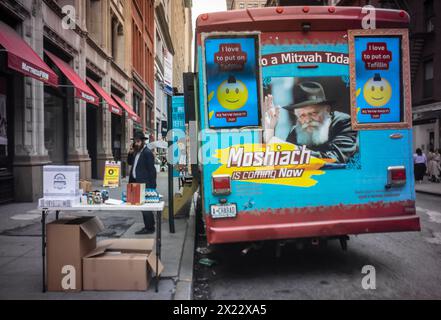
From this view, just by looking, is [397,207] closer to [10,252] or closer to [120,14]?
[10,252]

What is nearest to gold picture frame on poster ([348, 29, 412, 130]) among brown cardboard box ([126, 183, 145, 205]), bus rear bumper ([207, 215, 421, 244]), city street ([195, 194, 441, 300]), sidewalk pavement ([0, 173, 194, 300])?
bus rear bumper ([207, 215, 421, 244])

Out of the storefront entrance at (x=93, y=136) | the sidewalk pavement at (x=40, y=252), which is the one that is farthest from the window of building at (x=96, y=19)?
the sidewalk pavement at (x=40, y=252)

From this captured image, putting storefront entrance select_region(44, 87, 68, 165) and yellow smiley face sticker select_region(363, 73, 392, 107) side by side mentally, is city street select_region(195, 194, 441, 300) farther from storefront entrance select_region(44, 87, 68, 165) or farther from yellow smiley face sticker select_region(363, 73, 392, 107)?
storefront entrance select_region(44, 87, 68, 165)

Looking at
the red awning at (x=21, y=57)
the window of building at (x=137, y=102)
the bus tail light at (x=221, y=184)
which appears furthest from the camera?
the window of building at (x=137, y=102)

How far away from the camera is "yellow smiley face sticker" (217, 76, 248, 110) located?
495 cm

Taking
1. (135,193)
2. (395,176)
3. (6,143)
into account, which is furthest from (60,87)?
(395,176)

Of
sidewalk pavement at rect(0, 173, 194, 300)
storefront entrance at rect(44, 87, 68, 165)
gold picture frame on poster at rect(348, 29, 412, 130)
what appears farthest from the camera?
storefront entrance at rect(44, 87, 68, 165)

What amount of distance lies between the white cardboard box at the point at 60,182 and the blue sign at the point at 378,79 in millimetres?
3582

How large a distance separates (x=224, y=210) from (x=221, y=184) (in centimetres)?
32

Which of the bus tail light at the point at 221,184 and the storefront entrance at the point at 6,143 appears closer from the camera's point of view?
the bus tail light at the point at 221,184

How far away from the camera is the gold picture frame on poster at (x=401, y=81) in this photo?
5074mm

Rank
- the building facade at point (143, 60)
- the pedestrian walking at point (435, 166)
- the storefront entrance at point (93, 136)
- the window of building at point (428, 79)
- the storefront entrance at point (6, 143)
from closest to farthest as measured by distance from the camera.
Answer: the storefront entrance at point (6, 143)
the pedestrian walking at point (435, 166)
the storefront entrance at point (93, 136)
the window of building at point (428, 79)
the building facade at point (143, 60)

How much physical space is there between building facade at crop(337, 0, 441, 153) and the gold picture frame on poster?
20.0 meters

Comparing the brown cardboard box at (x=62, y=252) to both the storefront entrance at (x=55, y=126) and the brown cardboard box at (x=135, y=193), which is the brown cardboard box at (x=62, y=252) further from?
the storefront entrance at (x=55, y=126)
